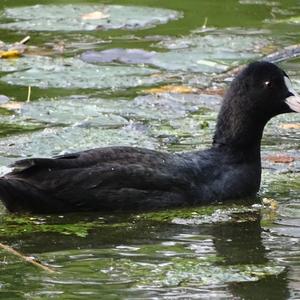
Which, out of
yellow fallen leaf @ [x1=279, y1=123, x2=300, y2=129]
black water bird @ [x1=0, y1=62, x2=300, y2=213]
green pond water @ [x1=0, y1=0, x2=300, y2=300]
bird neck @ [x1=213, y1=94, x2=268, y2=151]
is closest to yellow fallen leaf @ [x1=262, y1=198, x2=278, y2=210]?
green pond water @ [x1=0, y1=0, x2=300, y2=300]

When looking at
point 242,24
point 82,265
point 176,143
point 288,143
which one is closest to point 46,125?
point 176,143

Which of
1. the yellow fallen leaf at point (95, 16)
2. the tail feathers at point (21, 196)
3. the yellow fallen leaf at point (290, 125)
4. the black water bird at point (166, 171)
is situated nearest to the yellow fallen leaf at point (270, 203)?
the black water bird at point (166, 171)

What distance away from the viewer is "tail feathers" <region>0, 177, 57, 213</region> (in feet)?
26.0

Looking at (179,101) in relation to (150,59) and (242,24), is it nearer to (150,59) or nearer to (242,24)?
(150,59)

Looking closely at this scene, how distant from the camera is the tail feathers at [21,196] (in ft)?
26.0

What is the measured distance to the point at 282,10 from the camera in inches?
613

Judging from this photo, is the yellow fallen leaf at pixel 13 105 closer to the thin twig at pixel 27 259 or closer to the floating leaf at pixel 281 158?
the floating leaf at pixel 281 158

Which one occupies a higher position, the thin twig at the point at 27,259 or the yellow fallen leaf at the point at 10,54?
the yellow fallen leaf at the point at 10,54

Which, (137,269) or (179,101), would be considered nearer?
(137,269)

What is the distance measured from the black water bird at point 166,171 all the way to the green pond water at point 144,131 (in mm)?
111

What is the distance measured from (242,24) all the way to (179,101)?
3805 millimetres

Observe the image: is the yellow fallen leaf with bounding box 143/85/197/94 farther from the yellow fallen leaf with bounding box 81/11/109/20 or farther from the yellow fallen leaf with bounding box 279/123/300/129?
the yellow fallen leaf with bounding box 81/11/109/20

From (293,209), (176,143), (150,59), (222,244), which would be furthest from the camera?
(150,59)

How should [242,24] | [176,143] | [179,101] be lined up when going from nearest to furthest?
1. [176,143]
2. [179,101]
3. [242,24]
